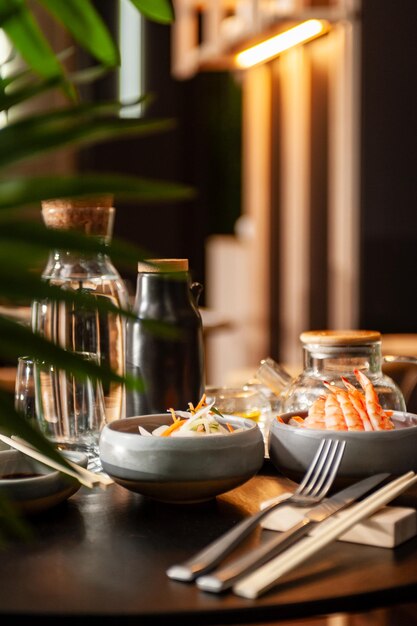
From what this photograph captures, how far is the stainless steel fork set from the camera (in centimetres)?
81

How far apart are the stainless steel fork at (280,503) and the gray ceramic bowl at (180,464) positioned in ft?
0.19

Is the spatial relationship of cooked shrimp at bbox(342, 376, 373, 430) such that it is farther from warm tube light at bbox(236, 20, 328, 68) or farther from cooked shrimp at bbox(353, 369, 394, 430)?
warm tube light at bbox(236, 20, 328, 68)

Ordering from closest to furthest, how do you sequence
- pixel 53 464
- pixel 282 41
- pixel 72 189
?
pixel 72 189 → pixel 53 464 → pixel 282 41

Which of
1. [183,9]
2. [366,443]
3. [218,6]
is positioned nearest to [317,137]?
[218,6]

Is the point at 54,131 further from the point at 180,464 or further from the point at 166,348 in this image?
the point at 166,348

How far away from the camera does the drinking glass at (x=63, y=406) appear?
1279 millimetres

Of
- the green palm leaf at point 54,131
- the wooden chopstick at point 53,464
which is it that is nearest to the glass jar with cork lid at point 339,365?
the wooden chopstick at point 53,464

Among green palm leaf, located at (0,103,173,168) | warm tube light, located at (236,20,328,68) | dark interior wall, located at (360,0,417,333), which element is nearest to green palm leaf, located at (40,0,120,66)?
green palm leaf, located at (0,103,173,168)

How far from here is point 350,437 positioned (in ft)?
3.43

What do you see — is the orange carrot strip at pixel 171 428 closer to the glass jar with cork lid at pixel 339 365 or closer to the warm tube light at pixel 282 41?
the glass jar with cork lid at pixel 339 365

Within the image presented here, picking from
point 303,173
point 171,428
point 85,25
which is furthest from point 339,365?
point 303,173

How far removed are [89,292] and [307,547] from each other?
61cm

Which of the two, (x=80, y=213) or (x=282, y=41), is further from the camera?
(x=282, y=41)

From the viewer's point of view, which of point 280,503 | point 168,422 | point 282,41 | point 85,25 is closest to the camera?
point 85,25
